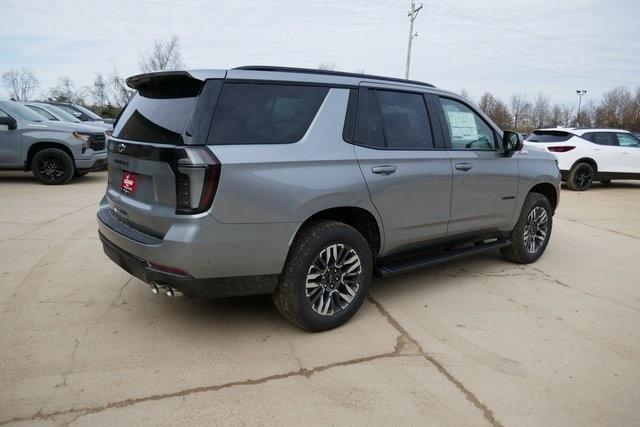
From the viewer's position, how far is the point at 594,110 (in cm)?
8031

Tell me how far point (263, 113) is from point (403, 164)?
1273 mm

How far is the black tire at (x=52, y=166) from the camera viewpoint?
387 inches

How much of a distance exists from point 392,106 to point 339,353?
2.04 m

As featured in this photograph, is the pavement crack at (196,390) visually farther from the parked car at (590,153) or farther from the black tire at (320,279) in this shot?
the parked car at (590,153)

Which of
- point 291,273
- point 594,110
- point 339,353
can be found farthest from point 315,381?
point 594,110

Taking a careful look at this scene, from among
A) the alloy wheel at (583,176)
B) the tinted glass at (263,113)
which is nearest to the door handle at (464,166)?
the tinted glass at (263,113)

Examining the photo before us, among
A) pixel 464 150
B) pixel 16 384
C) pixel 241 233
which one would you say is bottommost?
pixel 16 384

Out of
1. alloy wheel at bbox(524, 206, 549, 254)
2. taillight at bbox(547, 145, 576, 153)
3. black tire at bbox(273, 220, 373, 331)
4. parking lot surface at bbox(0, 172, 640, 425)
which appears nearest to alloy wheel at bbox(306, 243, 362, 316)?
black tire at bbox(273, 220, 373, 331)

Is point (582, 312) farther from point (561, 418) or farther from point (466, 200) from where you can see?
point (561, 418)

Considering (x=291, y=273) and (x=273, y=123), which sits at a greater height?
(x=273, y=123)

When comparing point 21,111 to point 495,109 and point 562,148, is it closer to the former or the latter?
point 562,148

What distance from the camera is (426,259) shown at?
4129mm

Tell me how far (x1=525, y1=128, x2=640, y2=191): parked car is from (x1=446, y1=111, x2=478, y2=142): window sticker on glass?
27.1ft

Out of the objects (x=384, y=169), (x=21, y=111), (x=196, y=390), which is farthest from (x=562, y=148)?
(x=21, y=111)
